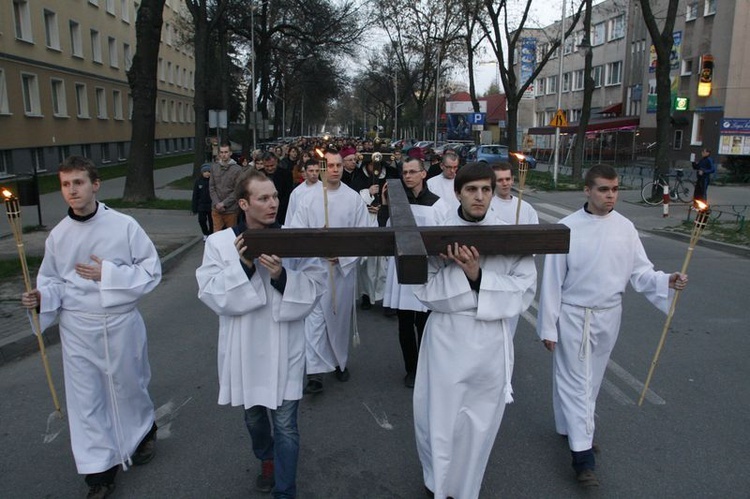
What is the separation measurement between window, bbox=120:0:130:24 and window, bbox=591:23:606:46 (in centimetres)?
3485

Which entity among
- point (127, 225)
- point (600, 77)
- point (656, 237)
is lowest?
point (656, 237)

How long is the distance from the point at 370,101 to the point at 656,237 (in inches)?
3321

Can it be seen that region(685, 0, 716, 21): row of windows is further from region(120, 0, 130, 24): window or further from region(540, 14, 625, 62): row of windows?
region(120, 0, 130, 24): window

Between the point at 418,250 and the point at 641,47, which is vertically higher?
the point at 641,47

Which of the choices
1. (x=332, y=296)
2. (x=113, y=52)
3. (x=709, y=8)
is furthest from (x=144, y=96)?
(x=709, y=8)

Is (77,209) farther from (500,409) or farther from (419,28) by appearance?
(419,28)

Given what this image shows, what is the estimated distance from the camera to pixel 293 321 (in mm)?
3365

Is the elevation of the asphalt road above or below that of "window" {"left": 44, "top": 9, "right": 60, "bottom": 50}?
below

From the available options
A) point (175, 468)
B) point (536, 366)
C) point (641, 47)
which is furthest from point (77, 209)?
point (641, 47)

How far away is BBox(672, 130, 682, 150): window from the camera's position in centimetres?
3578

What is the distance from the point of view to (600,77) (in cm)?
5125

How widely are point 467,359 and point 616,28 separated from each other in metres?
51.7

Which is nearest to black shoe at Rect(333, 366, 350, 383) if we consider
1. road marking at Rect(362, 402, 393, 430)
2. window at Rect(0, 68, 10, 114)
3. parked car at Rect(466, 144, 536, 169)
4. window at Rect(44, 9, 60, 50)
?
road marking at Rect(362, 402, 393, 430)

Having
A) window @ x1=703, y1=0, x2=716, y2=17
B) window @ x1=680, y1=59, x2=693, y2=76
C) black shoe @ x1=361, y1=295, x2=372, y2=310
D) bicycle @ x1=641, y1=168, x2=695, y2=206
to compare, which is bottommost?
black shoe @ x1=361, y1=295, x2=372, y2=310
